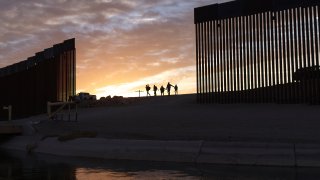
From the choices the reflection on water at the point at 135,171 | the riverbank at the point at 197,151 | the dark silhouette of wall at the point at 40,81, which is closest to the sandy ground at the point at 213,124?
the riverbank at the point at 197,151

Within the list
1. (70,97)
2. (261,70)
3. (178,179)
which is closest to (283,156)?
(178,179)

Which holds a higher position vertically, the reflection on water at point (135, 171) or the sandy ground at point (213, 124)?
the sandy ground at point (213, 124)

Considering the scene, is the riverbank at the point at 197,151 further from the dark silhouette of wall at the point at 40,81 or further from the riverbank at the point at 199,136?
the dark silhouette of wall at the point at 40,81

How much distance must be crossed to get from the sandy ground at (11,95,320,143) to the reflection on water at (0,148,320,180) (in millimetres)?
2909

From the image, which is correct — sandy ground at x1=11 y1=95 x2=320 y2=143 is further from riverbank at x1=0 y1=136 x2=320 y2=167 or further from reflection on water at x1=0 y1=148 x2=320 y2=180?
reflection on water at x1=0 y1=148 x2=320 y2=180

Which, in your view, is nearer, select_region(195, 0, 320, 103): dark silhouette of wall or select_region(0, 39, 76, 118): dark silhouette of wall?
select_region(195, 0, 320, 103): dark silhouette of wall

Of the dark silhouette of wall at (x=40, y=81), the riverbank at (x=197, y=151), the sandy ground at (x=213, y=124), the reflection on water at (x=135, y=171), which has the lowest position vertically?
the reflection on water at (x=135, y=171)

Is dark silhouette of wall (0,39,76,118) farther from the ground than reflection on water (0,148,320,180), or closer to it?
farther from the ground

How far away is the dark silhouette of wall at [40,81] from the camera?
39812 mm

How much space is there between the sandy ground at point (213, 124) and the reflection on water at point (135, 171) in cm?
291

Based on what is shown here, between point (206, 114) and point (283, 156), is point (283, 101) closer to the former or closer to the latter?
point (206, 114)

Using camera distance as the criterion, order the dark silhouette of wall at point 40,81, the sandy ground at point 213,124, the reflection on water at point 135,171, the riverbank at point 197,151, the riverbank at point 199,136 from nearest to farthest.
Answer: the reflection on water at point 135,171, the riverbank at point 197,151, the riverbank at point 199,136, the sandy ground at point 213,124, the dark silhouette of wall at point 40,81

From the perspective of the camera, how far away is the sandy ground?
1898 centimetres

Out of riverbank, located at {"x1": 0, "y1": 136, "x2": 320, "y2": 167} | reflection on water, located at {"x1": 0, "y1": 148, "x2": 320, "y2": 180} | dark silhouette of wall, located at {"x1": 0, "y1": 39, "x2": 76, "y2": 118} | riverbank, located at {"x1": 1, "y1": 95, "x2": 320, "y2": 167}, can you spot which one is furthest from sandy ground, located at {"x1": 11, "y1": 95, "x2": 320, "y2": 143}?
dark silhouette of wall, located at {"x1": 0, "y1": 39, "x2": 76, "y2": 118}
